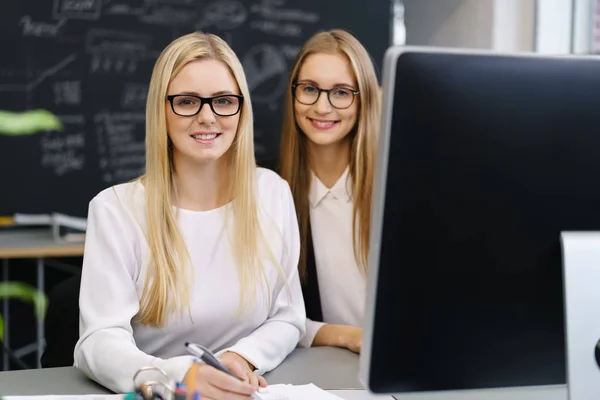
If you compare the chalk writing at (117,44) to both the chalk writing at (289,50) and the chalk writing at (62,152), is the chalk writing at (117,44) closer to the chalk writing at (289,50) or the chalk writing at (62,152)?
the chalk writing at (62,152)

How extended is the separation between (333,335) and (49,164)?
2.38 metres

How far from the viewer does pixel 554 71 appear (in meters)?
0.81

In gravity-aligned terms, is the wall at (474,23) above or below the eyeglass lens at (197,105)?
above

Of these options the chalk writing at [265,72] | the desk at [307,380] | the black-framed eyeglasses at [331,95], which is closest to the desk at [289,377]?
the desk at [307,380]

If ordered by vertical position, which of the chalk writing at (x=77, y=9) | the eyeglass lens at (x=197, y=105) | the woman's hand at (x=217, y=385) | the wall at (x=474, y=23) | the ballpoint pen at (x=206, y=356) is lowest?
the woman's hand at (x=217, y=385)

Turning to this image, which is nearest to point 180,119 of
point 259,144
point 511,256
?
point 511,256

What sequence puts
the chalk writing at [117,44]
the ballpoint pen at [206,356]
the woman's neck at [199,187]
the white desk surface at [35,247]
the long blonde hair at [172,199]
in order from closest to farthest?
the ballpoint pen at [206,356] → the long blonde hair at [172,199] → the woman's neck at [199,187] → the white desk surface at [35,247] → the chalk writing at [117,44]

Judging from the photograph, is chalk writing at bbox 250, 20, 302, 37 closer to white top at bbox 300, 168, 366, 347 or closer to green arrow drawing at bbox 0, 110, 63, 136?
green arrow drawing at bbox 0, 110, 63, 136

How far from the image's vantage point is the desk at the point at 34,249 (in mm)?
3176

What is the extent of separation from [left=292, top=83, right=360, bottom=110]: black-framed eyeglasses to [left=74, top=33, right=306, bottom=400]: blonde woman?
43 cm

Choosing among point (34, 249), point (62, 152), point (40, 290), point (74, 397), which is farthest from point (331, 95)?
point (40, 290)

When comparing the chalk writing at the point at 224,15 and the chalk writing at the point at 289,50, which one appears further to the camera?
the chalk writing at the point at 289,50

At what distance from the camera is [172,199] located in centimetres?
157

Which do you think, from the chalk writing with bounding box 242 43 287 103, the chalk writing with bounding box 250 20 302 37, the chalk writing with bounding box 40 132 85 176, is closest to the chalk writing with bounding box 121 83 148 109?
the chalk writing with bounding box 40 132 85 176
